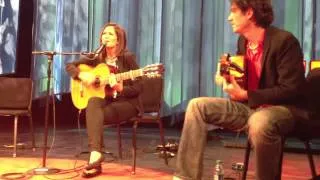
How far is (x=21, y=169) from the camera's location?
392 centimetres

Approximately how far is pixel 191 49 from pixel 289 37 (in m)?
3.67

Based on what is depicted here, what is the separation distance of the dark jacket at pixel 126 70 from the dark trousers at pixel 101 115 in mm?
58

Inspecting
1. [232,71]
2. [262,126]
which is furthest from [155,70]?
[262,126]

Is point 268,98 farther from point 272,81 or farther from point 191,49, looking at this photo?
point 191,49

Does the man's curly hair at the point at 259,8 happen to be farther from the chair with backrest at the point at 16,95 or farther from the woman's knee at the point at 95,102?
the chair with backrest at the point at 16,95

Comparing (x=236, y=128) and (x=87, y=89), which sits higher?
(x=87, y=89)

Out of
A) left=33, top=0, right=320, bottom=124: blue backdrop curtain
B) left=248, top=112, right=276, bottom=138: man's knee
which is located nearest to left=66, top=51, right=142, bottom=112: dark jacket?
left=248, top=112, right=276, bottom=138: man's knee

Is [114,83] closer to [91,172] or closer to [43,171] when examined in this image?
[91,172]

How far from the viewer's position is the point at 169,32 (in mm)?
6312

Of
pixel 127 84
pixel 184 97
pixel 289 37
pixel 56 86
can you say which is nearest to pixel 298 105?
pixel 289 37

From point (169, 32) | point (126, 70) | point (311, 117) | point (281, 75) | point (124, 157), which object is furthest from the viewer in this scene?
point (169, 32)

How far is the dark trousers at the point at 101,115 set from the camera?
3.67 metres

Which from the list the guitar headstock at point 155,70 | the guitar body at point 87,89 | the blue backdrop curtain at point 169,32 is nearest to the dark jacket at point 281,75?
the guitar headstock at point 155,70

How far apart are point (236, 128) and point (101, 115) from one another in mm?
1339
